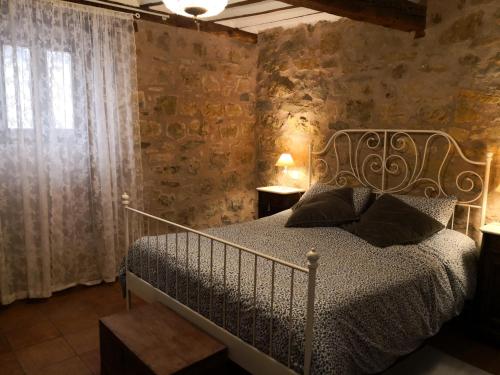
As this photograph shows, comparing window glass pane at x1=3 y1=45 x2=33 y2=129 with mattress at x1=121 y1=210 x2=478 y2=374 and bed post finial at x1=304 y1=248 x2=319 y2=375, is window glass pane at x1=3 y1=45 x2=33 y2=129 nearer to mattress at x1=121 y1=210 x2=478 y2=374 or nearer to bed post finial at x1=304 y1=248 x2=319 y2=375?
mattress at x1=121 y1=210 x2=478 y2=374

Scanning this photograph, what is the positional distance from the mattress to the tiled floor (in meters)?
0.36

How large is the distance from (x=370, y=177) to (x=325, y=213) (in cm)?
76

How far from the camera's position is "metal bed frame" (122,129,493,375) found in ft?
6.71

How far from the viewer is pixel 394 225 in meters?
2.77

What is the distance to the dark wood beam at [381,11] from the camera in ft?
8.33

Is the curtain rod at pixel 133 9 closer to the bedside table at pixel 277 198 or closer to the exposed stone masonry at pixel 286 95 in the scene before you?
the exposed stone masonry at pixel 286 95

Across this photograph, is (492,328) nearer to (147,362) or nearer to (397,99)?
(397,99)

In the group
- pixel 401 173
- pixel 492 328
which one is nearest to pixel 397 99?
pixel 401 173

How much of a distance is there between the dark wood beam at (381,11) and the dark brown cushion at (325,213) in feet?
4.48

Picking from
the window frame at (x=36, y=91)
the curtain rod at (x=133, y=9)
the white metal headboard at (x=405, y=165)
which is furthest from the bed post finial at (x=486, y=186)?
the window frame at (x=36, y=91)

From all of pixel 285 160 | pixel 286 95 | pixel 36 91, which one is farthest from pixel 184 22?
pixel 285 160

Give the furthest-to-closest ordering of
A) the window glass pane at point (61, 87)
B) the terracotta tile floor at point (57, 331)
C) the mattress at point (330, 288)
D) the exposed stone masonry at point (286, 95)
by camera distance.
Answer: the window glass pane at point (61, 87) < the exposed stone masonry at point (286, 95) < the terracotta tile floor at point (57, 331) < the mattress at point (330, 288)

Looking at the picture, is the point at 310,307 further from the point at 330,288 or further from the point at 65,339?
the point at 65,339

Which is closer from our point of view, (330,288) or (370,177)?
(330,288)
